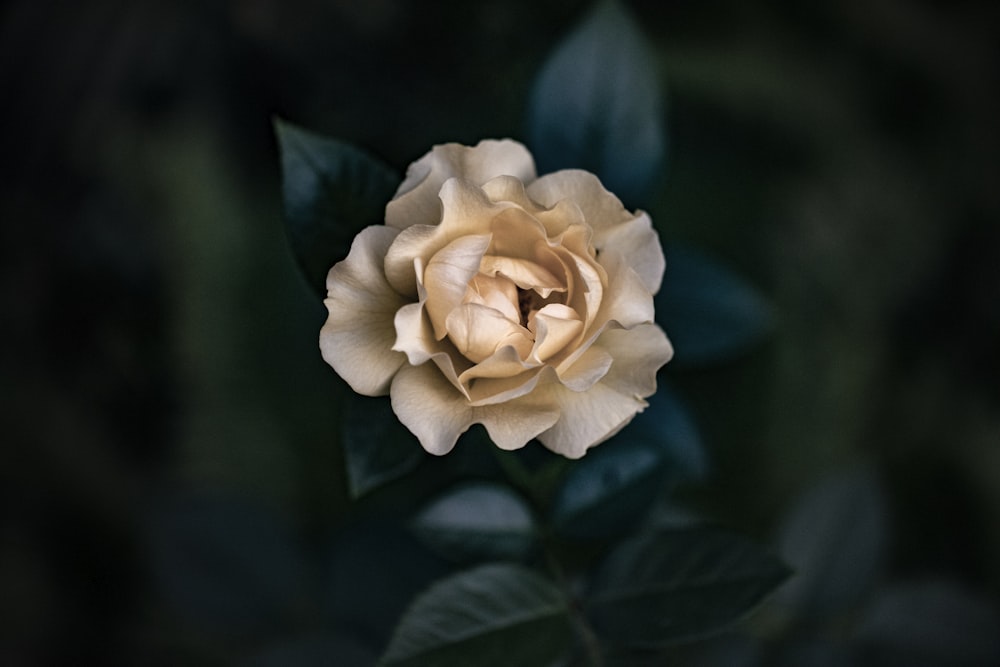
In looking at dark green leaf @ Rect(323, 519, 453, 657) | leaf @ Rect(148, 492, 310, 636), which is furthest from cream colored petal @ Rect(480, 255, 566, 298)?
leaf @ Rect(148, 492, 310, 636)

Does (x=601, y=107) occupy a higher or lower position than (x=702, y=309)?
higher

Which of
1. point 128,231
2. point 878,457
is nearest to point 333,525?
point 128,231

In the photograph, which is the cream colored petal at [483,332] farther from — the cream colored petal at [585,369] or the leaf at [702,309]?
the leaf at [702,309]

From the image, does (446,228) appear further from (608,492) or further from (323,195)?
(608,492)

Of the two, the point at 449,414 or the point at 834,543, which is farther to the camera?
the point at 834,543

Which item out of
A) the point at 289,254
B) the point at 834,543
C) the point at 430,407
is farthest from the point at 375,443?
the point at 289,254

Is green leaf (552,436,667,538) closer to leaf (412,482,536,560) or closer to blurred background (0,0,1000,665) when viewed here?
leaf (412,482,536,560)
